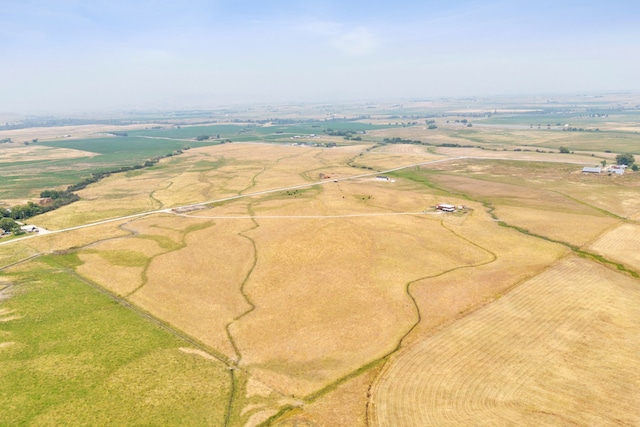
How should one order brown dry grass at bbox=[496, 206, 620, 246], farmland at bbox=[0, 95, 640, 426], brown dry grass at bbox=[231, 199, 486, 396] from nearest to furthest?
farmland at bbox=[0, 95, 640, 426], brown dry grass at bbox=[231, 199, 486, 396], brown dry grass at bbox=[496, 206, 620, 246]

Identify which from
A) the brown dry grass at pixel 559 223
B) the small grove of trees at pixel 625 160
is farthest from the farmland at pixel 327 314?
the small grove of trees at pixel 625 160

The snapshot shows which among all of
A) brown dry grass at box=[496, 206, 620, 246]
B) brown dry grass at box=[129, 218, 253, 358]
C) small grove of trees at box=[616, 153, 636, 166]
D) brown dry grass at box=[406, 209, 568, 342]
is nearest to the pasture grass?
brown dry grass at box=[129, 218, 253, 358]

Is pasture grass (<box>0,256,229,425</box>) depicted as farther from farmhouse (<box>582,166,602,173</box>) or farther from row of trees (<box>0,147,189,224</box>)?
farmhouse (<box>582,166,602,173</box>)

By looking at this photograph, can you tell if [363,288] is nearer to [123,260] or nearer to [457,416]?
[457,416]

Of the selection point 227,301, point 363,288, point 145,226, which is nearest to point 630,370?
point 363,288

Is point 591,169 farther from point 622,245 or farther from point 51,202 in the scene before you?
point 51,202

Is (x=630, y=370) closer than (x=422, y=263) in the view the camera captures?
Yes
